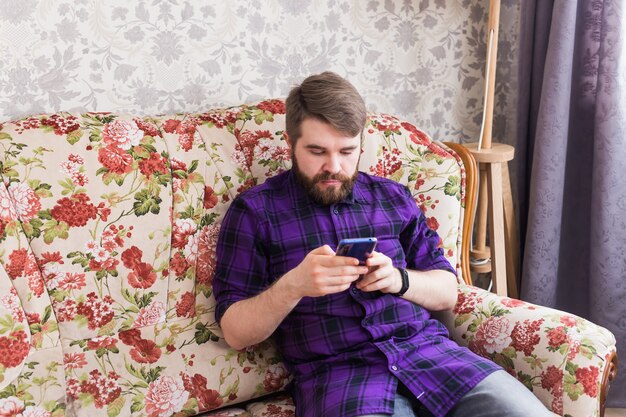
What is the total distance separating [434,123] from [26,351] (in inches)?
60.3

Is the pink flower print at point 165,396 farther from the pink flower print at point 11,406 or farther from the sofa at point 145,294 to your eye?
the pink flower print at point 11,406

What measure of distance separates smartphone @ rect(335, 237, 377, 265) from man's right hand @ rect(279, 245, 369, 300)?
0.01m

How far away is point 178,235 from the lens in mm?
1736

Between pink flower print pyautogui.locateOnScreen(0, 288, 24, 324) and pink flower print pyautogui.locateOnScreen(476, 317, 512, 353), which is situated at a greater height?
pink flower print pyautogui.locateOnScreen(0, 288, 24, 324)

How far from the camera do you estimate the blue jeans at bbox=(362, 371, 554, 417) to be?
1506 mm

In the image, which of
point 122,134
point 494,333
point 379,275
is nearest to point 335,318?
point 379,275

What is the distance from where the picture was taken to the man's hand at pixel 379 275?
1.54 meters

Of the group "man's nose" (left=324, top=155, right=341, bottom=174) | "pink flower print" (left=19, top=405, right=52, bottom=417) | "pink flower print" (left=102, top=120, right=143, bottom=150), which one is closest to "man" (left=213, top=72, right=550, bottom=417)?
"man's nose" (left=324, top=155, right=341, bottom=174)

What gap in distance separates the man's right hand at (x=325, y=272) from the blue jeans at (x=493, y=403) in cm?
28

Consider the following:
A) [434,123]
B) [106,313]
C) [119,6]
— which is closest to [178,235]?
[106,313]

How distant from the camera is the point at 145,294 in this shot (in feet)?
5.55

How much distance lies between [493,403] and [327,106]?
740 millimetres

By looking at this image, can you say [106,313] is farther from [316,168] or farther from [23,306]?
[316,168]

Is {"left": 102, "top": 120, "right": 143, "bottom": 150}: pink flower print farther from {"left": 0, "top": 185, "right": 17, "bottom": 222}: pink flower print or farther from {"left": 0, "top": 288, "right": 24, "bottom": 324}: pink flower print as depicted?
{"left": 0, "top": 288, "right": 24, "bottom": 324}: pink flower print
